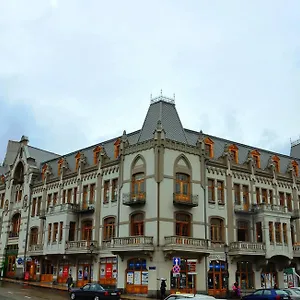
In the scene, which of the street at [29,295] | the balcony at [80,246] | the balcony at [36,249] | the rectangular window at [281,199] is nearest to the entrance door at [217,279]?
the balcony at [80,246]

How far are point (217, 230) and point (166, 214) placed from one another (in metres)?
6.85

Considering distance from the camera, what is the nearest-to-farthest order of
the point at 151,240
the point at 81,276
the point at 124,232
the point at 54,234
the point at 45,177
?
the point at 151,240
the point at 124,232
the point at 81,276
the point at 54,234
the point at 45,177

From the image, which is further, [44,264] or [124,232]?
[44,264]

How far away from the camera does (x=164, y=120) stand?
4350cm

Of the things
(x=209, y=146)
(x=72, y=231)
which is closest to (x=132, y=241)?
(x=72, y=231)

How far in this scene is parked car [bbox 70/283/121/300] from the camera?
30.8 meters

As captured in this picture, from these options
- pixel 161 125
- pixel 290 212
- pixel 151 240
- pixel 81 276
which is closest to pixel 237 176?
pixel 290 212

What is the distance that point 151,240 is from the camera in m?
37.6

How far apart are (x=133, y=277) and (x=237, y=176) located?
51.4 ft

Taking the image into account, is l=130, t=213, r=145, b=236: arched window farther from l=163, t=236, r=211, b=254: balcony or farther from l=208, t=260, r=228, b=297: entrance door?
l=208, t=260, r=228, b=297: entrance door

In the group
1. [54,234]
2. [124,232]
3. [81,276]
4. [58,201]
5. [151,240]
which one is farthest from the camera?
[58,201]

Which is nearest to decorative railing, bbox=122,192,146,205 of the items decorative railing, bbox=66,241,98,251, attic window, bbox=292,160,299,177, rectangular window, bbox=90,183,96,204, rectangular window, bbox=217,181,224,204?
decorative railing, bbox=66,241,98,251

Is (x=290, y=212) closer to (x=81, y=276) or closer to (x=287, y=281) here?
(x=287, y=281)

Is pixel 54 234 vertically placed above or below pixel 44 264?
above
